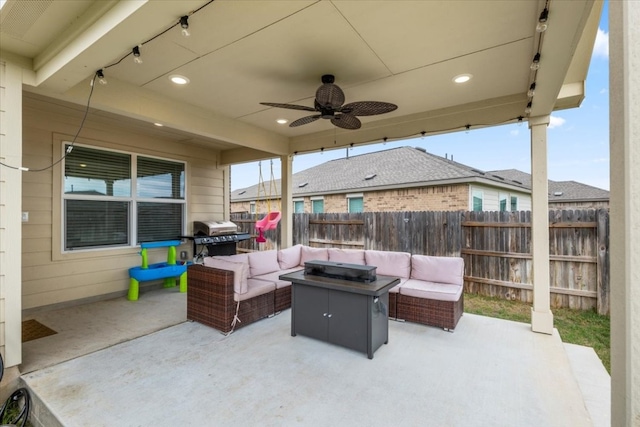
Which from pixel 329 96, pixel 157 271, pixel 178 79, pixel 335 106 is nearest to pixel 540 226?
pixel 335 106

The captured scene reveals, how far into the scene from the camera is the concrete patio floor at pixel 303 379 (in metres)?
Result: 2.14

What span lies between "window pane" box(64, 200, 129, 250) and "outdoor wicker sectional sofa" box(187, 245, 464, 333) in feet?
6.85

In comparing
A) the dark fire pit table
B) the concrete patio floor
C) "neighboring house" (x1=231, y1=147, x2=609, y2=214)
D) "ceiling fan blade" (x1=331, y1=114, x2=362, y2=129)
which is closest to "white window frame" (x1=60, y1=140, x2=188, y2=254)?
the concrete patio floor

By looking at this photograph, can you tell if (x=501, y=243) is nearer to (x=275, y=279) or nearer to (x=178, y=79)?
(x=275, y=279)

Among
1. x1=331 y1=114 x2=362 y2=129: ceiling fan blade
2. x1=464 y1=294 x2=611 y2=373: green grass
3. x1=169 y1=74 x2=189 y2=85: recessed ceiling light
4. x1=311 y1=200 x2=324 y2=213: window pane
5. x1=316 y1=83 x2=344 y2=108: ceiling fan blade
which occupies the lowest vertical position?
x1=464 y1=294 x2=611 y2=373: green grass

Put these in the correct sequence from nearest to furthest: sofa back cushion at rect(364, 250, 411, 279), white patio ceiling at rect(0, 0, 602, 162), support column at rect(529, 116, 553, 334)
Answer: white patio ceiling at rect(0, 0, 602, 162) < support column at rect(529, 116, 553, 334) < sofa back cushion at rect(364, 250, 411, 279)

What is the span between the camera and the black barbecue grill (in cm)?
589

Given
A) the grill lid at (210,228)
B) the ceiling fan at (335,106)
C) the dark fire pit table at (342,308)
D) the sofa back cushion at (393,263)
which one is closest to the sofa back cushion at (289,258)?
the sofa back cushion at (393,263)

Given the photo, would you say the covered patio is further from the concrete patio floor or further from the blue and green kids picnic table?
the blue and green kids picnic table

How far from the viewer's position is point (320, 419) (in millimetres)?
2096

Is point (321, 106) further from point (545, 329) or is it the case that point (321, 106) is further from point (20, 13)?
point (545, 329)

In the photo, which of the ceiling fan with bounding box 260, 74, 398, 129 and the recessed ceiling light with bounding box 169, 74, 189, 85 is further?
the recessed ceiling light with bounding box 169, 74, 189, 85

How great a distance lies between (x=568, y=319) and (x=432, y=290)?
211 cm

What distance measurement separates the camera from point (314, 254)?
5.20m
